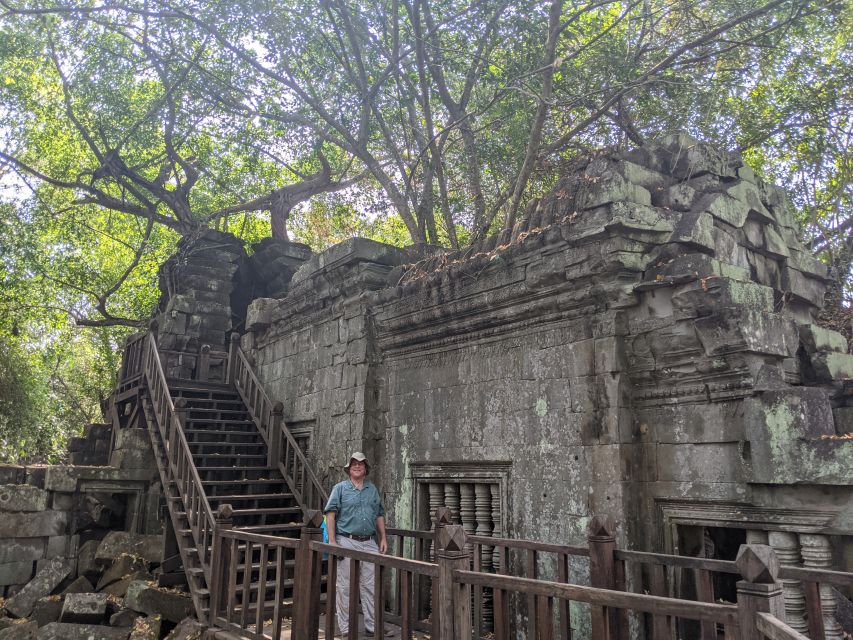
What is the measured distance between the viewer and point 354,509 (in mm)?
5773

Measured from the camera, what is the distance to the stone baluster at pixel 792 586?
13.5 ft

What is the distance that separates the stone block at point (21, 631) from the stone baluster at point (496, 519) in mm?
5341

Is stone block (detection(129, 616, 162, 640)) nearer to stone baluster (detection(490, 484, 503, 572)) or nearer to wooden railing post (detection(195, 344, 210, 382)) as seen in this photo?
stone baluster (detection(490, 484, 503, 572))

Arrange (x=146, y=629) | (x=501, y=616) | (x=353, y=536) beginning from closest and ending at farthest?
(x=501, y=616)
(x=353, y=536)
(x=146, y=629)

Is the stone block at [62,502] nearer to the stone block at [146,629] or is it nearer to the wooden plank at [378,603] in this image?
the stone block at [146,629]

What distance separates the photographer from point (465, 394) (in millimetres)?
6805

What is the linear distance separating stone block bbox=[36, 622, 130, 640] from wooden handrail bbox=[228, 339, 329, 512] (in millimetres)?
2426

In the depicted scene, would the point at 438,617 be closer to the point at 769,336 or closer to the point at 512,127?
the point at 769,336

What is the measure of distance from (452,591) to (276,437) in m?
6.43

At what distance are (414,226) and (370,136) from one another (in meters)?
2.28

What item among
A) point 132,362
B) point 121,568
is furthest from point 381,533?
point 132,362

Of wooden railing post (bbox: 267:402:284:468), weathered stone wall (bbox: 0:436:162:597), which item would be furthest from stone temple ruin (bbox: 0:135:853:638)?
weathered stone wall (bbox: 0:436:162:597)

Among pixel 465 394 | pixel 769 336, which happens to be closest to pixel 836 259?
pixel 769 336

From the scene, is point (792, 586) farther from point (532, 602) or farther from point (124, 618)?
point (124, 618)
